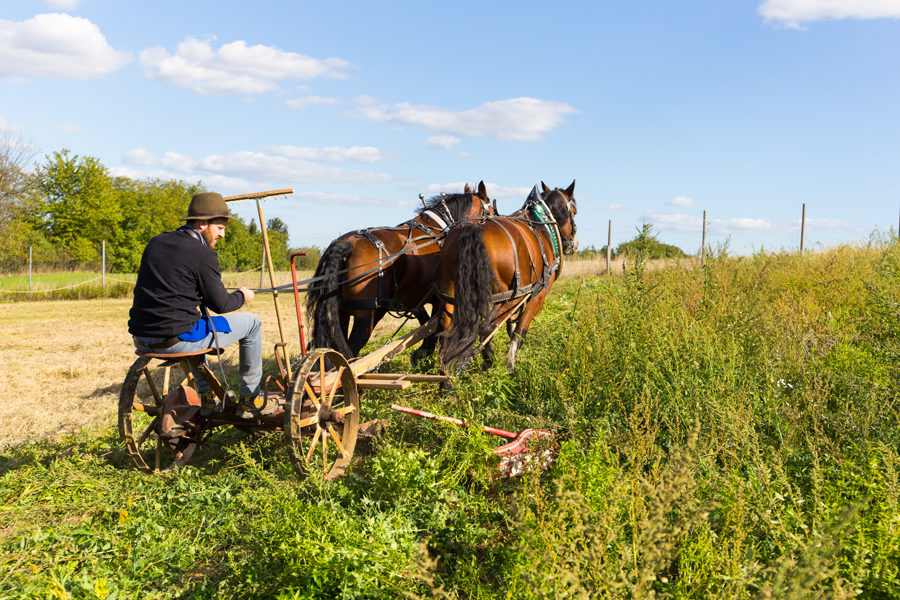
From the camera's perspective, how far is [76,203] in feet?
104

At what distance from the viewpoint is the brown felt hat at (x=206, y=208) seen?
3.62m

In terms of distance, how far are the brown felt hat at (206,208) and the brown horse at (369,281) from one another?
4.33ft

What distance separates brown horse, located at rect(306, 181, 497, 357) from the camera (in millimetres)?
5199

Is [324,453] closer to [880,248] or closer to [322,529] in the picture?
[322,529]

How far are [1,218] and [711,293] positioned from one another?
104 ft

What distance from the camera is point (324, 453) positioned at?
3748mm

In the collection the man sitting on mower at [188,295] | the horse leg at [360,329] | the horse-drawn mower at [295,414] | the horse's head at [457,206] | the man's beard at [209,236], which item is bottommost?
the horse-drawn mower at [295,414]

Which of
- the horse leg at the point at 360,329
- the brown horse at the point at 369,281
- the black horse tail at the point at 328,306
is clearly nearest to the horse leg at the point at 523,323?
the brown horse at the point at 369,281

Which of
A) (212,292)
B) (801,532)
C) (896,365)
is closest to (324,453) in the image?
(212,292)

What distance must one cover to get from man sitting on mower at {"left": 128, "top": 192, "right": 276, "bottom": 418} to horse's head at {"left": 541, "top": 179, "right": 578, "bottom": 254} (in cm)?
464

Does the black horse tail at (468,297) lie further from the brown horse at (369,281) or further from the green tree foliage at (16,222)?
the green tree foliage at (16,222)

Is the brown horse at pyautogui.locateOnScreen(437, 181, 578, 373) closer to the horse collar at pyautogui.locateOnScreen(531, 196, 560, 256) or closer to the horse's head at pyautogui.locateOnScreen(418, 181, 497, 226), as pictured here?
the horse collar at pyautogui.locateOnScreen(531, 196, 560, 256)

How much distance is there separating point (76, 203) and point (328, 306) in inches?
1342

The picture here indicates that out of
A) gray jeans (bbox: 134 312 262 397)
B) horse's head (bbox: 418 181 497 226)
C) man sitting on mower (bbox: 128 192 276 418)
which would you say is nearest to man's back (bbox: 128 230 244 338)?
man sitting on mower (bbox: 128 192 276 418)
